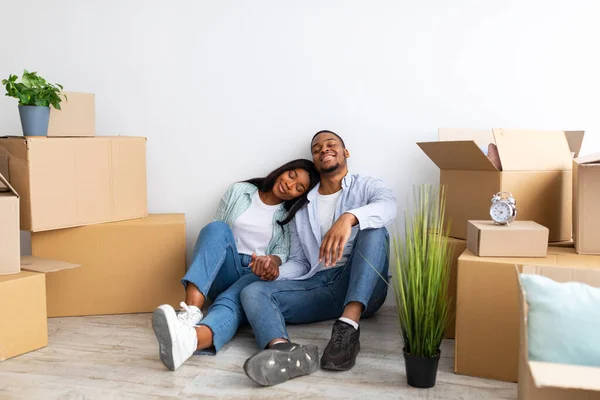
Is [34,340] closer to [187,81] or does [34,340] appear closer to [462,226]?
[187,81]

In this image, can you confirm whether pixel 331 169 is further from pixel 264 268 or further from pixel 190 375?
pixel 190 375

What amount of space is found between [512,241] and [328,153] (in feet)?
3.07

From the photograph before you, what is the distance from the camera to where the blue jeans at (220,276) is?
2.49 metres

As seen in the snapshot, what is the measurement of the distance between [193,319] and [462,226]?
3.77ft

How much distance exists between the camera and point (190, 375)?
7.32ft

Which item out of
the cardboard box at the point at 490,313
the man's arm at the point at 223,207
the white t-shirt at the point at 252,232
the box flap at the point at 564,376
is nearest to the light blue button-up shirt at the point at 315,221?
the white t-shirt at the point at 252,232

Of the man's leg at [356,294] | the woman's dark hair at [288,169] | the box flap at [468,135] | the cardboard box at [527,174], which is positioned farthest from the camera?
the woman's dark hair at [288,169]

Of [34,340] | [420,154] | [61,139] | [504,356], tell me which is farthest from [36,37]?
[504,356]

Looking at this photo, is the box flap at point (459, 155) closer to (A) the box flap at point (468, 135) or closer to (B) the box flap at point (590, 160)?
(A) the box flap at point (468, 135)

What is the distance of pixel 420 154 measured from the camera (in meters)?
3.02

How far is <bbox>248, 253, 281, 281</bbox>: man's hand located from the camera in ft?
8.86

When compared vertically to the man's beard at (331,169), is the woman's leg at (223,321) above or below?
below

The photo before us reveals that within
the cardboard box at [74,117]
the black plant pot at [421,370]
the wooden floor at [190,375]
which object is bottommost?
the wooden floor at [190,375]

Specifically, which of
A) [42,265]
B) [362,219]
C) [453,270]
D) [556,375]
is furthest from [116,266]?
[556,375]
